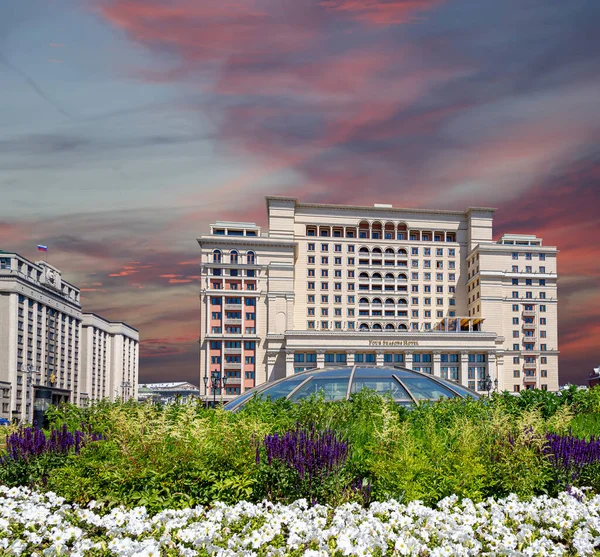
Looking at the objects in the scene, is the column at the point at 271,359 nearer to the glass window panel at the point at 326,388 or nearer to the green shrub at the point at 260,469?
the glass window panel at the point at 326,388

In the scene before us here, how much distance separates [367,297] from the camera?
88188 millimetres

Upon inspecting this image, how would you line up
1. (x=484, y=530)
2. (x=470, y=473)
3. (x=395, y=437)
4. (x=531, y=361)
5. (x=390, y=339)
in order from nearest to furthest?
1. (x=484, y=530)
2. (x=470, y=473)
3. (x=395, y=437)
4. (x=390, y=339)
5. (x=531, y=361)

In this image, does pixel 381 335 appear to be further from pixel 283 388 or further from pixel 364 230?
pixel 283 388

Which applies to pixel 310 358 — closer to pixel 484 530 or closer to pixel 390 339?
pixel 390 339

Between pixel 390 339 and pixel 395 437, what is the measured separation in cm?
7036

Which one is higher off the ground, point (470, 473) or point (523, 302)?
point (523, 302)

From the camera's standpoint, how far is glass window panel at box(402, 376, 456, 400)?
18.0 metres

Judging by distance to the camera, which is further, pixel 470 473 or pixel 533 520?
pixel 470 473

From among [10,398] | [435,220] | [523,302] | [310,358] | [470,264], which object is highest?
[435,220]

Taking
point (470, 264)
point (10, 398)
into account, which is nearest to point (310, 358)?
point (470, 264)

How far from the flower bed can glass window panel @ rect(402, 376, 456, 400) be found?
10.3 metres

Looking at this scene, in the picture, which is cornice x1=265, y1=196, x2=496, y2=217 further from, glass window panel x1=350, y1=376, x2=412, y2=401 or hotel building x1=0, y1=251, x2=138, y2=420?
glass window panel x1=350, y1=376, x2=412, y2=401

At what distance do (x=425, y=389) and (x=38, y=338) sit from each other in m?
85.7

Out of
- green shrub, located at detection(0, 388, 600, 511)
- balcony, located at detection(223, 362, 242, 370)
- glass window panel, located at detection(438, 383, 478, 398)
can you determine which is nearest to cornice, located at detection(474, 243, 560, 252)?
balcony, located at detection(223, 362, 242, 370)
